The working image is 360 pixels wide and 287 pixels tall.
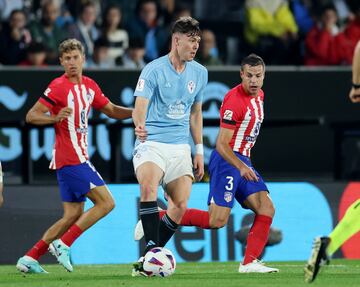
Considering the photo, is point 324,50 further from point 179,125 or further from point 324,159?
point 179,125

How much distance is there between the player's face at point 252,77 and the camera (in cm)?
1172

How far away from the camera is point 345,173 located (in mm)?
18016

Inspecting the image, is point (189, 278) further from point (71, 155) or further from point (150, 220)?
point (71, 155)

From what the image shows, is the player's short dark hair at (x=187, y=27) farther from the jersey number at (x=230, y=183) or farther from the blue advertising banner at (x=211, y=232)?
the blue advertising banner at (x=211, y=232)

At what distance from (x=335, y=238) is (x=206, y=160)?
7.63 meters

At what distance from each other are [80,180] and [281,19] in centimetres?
783

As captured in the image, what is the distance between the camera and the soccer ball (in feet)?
35.3

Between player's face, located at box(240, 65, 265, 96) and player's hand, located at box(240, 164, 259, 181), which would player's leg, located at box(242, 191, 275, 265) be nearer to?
player's hand, located at box(240, 164, 259, 181)

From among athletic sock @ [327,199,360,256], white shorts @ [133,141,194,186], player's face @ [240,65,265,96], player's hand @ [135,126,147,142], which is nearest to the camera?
athletic sock @ [327,199,360,256]

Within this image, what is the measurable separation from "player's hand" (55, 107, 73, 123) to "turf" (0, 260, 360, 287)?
143 centimetres

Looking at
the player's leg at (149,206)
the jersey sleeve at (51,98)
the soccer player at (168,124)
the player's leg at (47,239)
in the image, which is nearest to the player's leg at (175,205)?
the soccer player at (168,124)

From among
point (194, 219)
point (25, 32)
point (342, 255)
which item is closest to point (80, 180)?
point (194, 219)

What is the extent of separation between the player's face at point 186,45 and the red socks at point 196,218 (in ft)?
6.24

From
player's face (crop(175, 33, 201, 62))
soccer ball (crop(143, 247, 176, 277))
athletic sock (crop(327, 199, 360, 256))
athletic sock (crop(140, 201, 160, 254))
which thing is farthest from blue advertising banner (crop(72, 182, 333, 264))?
athletic sock (crop(327, 199, 360, 256))
